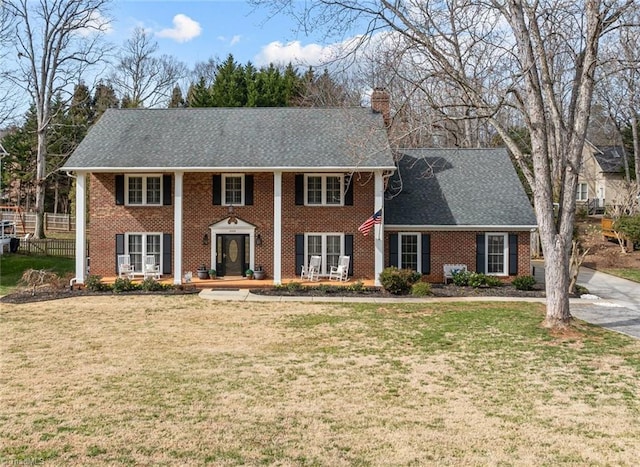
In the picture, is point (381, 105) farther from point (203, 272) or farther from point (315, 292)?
point (203, 272)

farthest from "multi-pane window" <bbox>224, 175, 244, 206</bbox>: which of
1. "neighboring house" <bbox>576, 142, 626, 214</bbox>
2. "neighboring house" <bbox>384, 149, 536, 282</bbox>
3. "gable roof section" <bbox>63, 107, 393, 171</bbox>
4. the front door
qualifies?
"neighboring house" <bbox>576, 142, 626, 214</bbox>

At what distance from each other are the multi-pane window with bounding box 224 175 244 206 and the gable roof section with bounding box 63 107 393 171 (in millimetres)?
1011

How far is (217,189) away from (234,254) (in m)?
2.63

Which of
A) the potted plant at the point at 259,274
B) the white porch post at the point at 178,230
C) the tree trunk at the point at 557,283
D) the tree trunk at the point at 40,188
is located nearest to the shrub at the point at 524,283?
the tree trunk at the point at 557,283

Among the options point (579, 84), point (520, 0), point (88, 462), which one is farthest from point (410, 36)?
point (88, 462)

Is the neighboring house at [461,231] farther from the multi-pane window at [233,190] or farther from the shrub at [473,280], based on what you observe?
the multi-pane window at [233,190]

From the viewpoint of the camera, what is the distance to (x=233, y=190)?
21422 millimetres

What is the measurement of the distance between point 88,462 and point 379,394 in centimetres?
435

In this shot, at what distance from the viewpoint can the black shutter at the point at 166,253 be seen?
2125cm

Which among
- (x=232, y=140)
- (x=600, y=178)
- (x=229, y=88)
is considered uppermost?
(x=229, y=88)

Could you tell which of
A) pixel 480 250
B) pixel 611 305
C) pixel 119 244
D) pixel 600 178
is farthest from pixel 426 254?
pixel 600 178

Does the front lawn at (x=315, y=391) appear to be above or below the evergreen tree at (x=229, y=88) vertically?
below

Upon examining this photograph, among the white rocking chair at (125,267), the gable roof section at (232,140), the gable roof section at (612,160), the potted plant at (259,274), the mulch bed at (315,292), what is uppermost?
the gable roof section at (612,160)

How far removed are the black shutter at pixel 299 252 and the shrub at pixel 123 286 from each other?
5946mm
